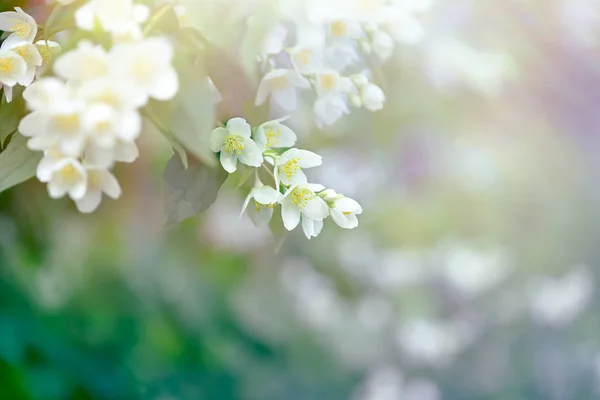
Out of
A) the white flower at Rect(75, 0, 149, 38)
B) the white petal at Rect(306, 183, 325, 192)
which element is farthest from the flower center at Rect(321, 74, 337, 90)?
the white flower at Rect(75, 0, 149, 38)

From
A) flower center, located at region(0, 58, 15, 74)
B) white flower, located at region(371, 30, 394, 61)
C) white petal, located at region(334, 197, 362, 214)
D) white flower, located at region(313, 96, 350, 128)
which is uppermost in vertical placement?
white flower, located at region(371, 30, 394, 61)

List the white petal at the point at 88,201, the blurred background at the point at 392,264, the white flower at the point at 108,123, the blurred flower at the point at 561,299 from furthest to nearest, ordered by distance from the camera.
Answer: the blurred flower at the point at 561,299 < the blurred background at the point at 392,264 < the white petal at the point at 88,201 < the white flower at the point at 108,123

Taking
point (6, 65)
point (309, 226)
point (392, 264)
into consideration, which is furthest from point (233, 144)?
point (392, 264)

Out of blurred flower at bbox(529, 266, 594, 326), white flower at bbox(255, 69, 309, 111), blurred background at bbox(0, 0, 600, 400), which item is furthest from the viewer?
blurred flower at bbox(529, 266, 594, 326)

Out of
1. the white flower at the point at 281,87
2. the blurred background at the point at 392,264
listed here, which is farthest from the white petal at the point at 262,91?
the blurred background at the point at 392,264

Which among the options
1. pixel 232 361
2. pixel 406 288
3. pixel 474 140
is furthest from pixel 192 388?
pixel 474 140

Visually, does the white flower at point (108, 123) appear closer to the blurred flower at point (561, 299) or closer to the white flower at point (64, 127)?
the white flower at point (64, 127)

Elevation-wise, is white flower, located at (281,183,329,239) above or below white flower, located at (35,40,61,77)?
above

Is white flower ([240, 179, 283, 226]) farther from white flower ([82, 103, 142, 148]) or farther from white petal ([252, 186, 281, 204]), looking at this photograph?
white flower ([82, 103, 142, 148])
